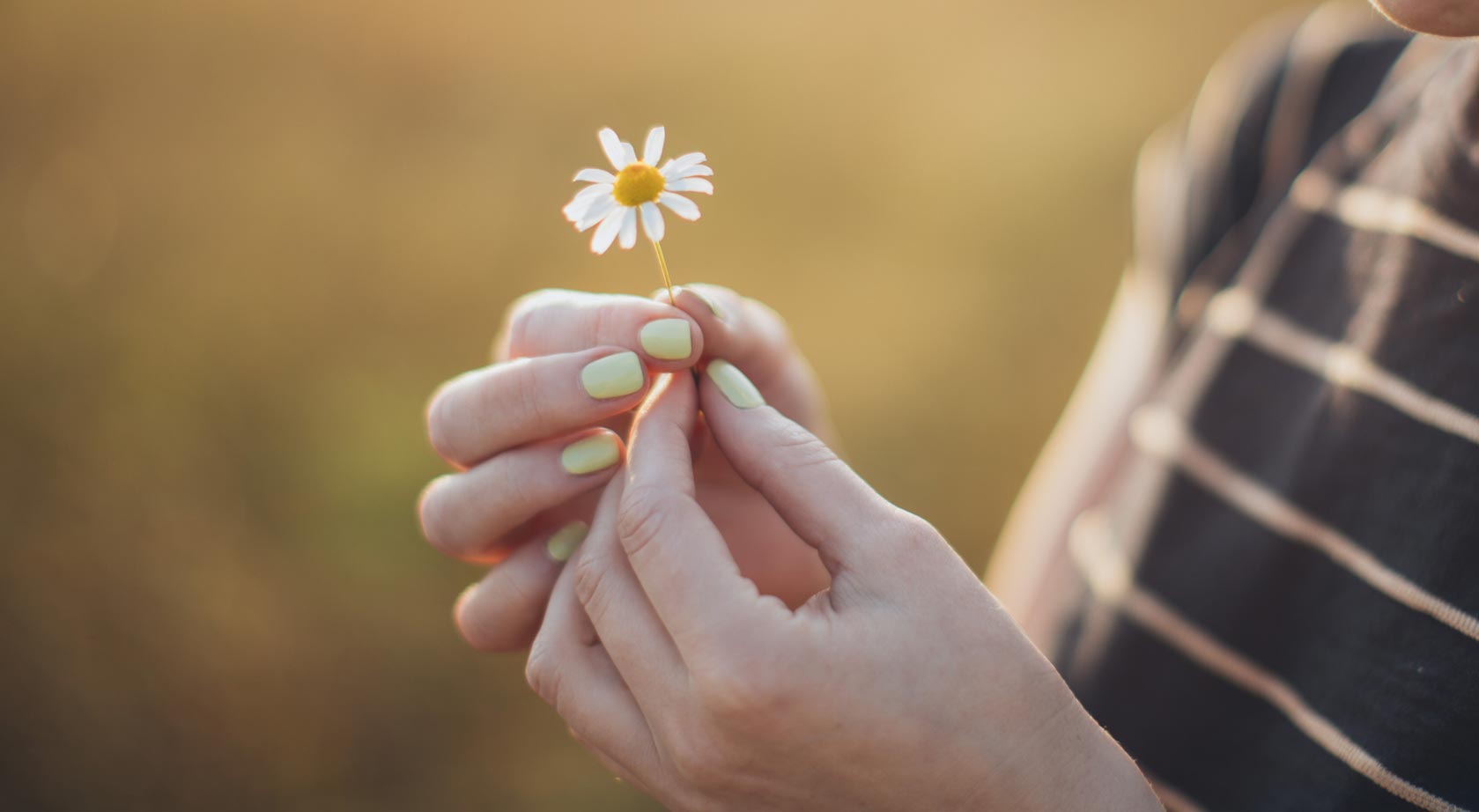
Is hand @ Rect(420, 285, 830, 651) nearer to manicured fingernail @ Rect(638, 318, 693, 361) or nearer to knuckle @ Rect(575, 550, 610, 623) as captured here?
manicured fingernail @ Rect(638, 318, 693, 361)

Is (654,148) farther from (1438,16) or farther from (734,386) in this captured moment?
(1438,16)

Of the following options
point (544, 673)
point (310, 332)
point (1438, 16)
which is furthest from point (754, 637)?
point (310, 332)

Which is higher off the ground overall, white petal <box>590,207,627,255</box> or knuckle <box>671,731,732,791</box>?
white petal <box>590,207,627,255</box>

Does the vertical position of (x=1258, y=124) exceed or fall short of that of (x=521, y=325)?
it exceeds it

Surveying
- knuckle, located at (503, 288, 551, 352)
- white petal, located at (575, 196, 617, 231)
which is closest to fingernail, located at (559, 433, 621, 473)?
knuckle, located at (503, 288, 551, 352)

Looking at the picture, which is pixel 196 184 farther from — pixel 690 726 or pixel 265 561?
pixel 690 726

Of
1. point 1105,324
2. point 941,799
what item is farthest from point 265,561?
point 1105,324
